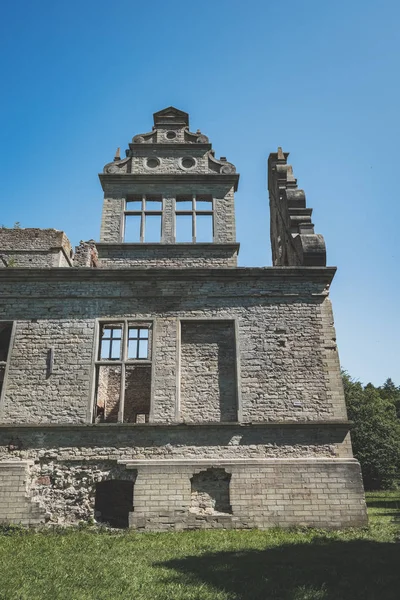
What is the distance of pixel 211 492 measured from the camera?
9.93 meters

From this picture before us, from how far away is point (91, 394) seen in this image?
1066 centimetres

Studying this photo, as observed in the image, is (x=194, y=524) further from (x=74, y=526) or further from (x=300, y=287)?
(x=300, y=287)

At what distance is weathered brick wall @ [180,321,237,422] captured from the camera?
35.0 feet

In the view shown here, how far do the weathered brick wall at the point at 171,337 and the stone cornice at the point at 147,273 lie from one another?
0.19ft

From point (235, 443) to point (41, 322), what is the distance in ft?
18.6

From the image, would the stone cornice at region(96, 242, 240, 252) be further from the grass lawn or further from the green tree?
the green tree

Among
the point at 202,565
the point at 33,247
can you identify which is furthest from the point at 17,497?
the point at 33,247

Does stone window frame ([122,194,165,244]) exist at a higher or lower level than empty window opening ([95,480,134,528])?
higher

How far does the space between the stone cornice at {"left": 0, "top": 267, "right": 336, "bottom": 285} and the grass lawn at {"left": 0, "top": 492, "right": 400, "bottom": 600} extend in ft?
19.5

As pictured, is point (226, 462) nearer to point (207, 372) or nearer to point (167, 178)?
point (207, 372)

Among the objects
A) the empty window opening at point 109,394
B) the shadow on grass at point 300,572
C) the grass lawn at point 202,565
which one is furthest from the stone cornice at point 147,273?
the shadow on grass at point 300,572

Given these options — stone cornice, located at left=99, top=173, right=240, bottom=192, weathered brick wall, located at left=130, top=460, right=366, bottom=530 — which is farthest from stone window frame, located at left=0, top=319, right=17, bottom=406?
stone cornice, located at left=99, top=173, right=240, bottom=192

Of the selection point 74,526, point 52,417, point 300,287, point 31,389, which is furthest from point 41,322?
point 300,287

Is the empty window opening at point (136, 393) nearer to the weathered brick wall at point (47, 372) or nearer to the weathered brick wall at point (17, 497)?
the weathered brick wall at point (47, 372)
